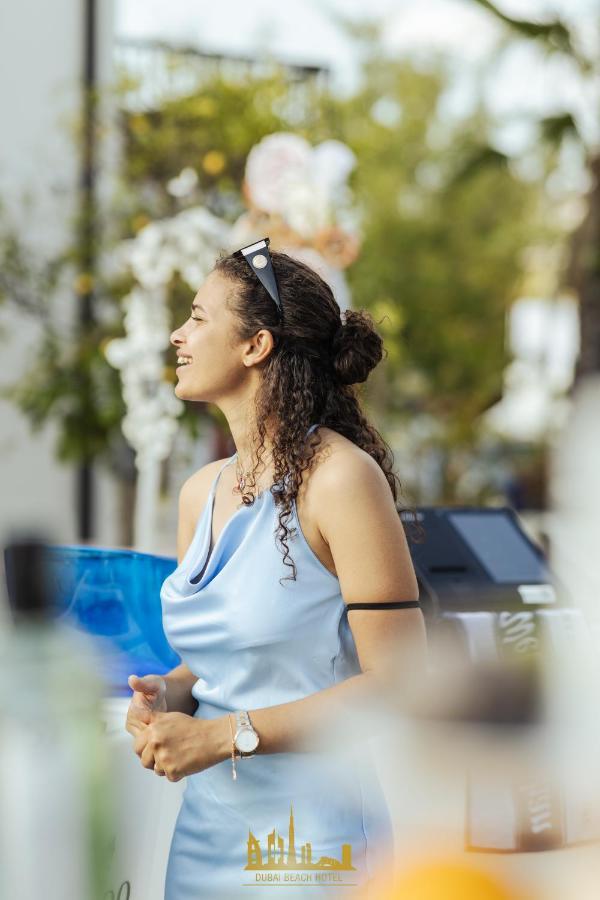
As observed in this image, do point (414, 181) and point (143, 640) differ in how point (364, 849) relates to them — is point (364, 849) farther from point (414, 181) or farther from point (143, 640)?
point (414, 181)

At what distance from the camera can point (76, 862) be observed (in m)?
1.43

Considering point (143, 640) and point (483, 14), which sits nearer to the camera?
point (143, 640)

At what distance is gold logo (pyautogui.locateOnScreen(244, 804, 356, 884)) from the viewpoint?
152 centimetres

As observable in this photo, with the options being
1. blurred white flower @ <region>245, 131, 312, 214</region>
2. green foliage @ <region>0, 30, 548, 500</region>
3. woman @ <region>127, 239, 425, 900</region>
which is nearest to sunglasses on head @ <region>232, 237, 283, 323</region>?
woman @ <region>127, 239, 425, 900</region>

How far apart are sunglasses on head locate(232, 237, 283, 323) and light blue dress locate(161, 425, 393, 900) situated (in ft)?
0.80

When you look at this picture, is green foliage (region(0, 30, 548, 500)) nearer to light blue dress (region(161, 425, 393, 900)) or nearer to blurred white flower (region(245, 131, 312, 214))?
blurred white flower (region(245, 131, 312, 214))

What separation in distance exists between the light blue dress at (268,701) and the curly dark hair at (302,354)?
11cm

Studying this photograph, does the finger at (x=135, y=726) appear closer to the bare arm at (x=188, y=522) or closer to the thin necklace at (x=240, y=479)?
the bare arm at (x=188, y=522)

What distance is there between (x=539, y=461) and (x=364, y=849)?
57.3ft

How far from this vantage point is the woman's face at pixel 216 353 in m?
1.57

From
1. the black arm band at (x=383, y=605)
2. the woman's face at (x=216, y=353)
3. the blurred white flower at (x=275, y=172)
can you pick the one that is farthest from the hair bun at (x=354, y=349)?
the blurred white flower at (x=275, y=172)

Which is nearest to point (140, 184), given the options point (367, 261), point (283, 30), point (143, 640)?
point (283, 30)

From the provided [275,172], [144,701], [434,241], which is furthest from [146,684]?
[434,241]

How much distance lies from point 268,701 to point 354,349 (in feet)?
1.45
